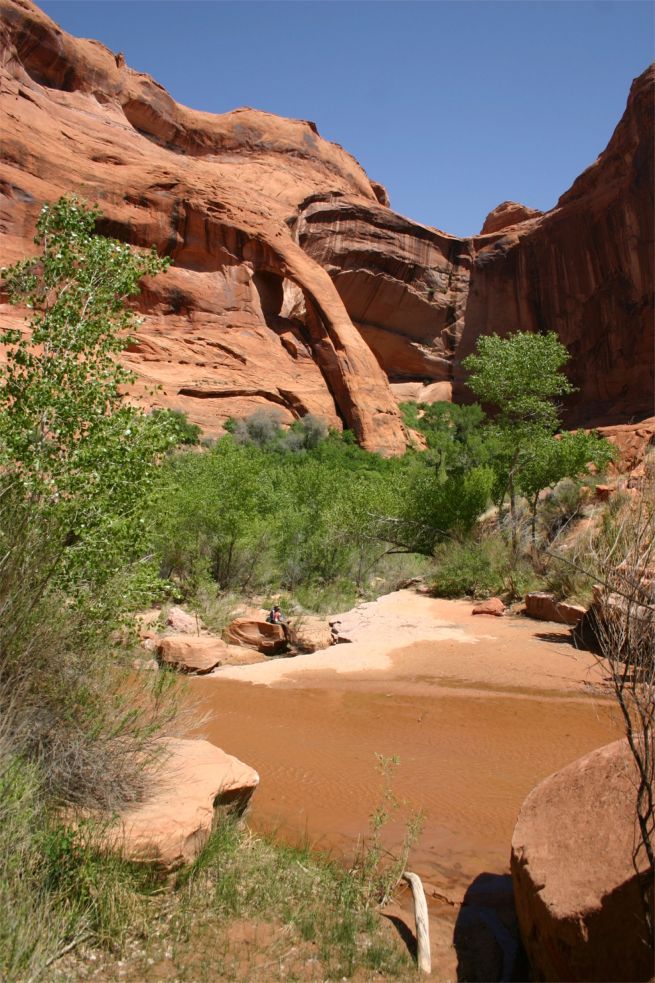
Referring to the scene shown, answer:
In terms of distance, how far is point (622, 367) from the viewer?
1362 inches

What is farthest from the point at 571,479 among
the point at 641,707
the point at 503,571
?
the point at 641,707

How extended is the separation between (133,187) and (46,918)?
30885mm

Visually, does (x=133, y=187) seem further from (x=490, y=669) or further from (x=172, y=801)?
(x=172, y=801)

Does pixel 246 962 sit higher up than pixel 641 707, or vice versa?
pixel 641 707

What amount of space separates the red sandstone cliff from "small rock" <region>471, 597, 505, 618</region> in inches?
659

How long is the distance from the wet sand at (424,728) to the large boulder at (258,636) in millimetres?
814

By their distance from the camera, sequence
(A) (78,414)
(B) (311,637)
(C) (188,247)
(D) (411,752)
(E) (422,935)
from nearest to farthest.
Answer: (E) (422,935)
(A) (78,414)
(D) (411,752)
(B) (311,637)
(C) (188,247)

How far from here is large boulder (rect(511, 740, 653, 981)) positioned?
268 centimetres

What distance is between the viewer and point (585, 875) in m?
2.93

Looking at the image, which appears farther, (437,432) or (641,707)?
(437,432)

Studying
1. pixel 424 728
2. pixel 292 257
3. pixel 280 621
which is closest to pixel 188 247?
pixel 292 257

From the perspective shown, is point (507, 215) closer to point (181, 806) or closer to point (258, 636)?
point (258, 636)

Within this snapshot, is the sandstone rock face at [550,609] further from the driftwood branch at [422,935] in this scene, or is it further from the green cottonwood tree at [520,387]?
the driftwood branch at [422,935]

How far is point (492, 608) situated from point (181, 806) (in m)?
9.19
